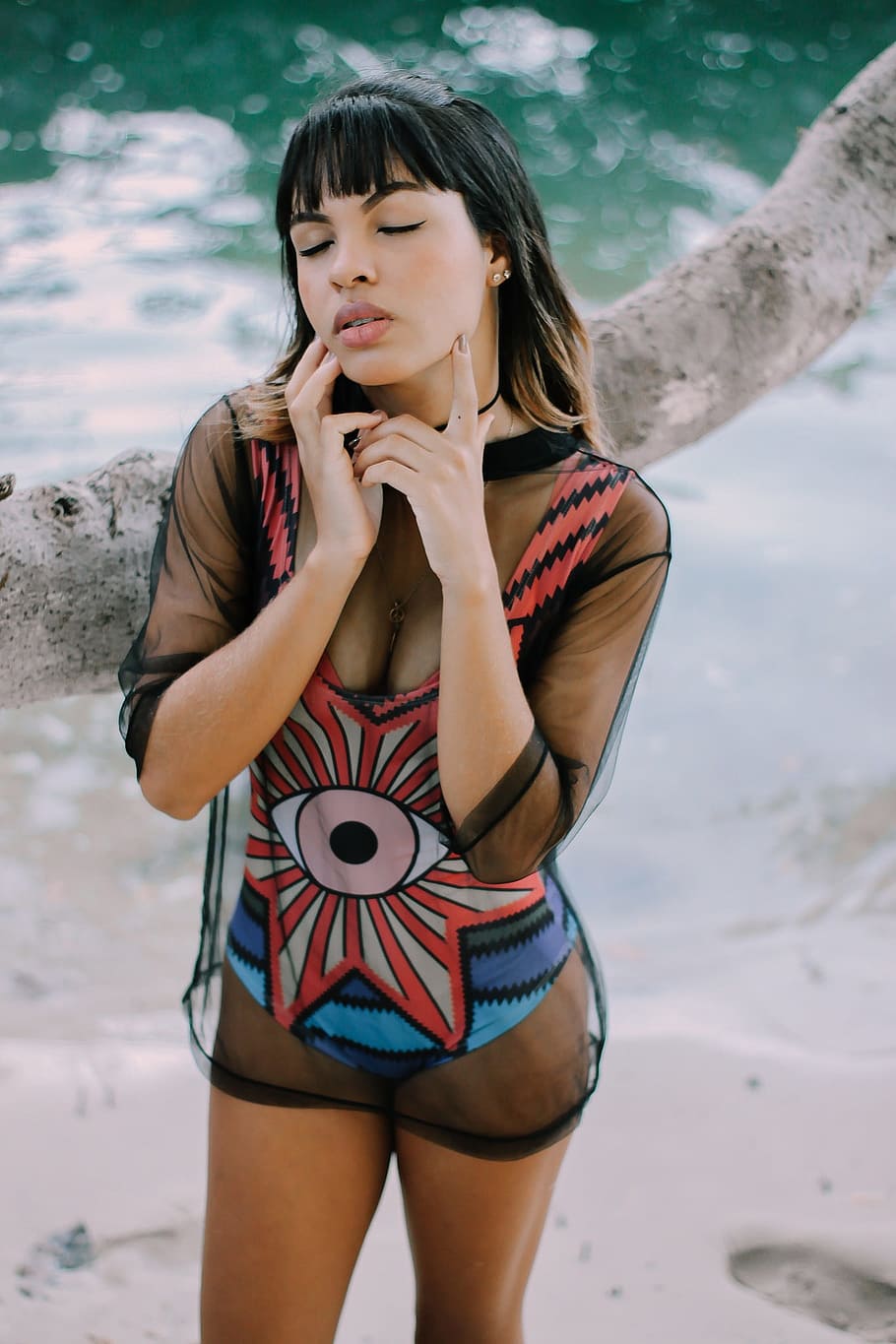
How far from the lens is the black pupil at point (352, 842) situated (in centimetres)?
127

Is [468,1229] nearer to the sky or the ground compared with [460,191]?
nearer to the ground

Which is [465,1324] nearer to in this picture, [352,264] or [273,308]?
[352,264]

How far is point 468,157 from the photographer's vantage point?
3.81 feet

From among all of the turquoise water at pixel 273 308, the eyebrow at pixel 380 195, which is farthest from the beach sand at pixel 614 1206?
the eyebrow at pixel 380 195

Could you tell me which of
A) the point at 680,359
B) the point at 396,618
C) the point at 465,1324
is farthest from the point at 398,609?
the point at 680,359

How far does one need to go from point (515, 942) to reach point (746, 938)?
134 inches

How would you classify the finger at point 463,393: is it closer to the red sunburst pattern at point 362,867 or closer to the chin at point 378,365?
the chin at point 378,365

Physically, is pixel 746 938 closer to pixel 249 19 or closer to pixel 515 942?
pixel 515 942

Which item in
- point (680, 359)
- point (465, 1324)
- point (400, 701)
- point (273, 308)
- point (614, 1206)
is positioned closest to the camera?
point (400, 701)

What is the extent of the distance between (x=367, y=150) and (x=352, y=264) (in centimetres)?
10

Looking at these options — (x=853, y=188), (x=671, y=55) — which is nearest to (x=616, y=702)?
(x=853, y=188)

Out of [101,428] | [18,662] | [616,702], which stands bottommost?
[101,428]

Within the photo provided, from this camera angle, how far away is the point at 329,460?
1151 mm

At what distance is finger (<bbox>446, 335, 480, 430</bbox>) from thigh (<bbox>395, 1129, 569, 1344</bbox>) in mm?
728
